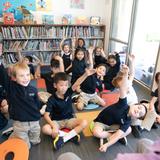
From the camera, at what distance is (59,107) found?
193 cm

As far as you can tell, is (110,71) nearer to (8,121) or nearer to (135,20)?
(135,20)

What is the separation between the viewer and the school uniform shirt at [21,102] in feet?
5.40

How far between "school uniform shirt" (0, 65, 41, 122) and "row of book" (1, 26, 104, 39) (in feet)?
8.90

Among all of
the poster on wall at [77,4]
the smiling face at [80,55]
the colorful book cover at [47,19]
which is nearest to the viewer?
the smiling face at [80,55]

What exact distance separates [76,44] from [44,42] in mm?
786

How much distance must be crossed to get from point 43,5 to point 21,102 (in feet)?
10.6

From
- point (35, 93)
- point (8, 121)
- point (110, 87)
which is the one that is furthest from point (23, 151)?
point (110, 87)

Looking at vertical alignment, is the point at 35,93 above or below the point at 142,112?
above

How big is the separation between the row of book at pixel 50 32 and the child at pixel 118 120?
2.82 m

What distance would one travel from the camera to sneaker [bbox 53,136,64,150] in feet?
5.74

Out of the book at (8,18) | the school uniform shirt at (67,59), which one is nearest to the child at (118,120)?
the school uniform shirt at (67,59)

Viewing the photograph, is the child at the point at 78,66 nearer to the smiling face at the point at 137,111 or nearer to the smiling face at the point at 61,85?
the smiling face at the point at 61,85

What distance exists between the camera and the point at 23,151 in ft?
4.74

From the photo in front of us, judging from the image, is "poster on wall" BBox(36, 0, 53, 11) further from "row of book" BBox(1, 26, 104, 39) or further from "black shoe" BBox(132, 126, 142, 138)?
"black shoe" BBox(132, 126, 142, 138)
